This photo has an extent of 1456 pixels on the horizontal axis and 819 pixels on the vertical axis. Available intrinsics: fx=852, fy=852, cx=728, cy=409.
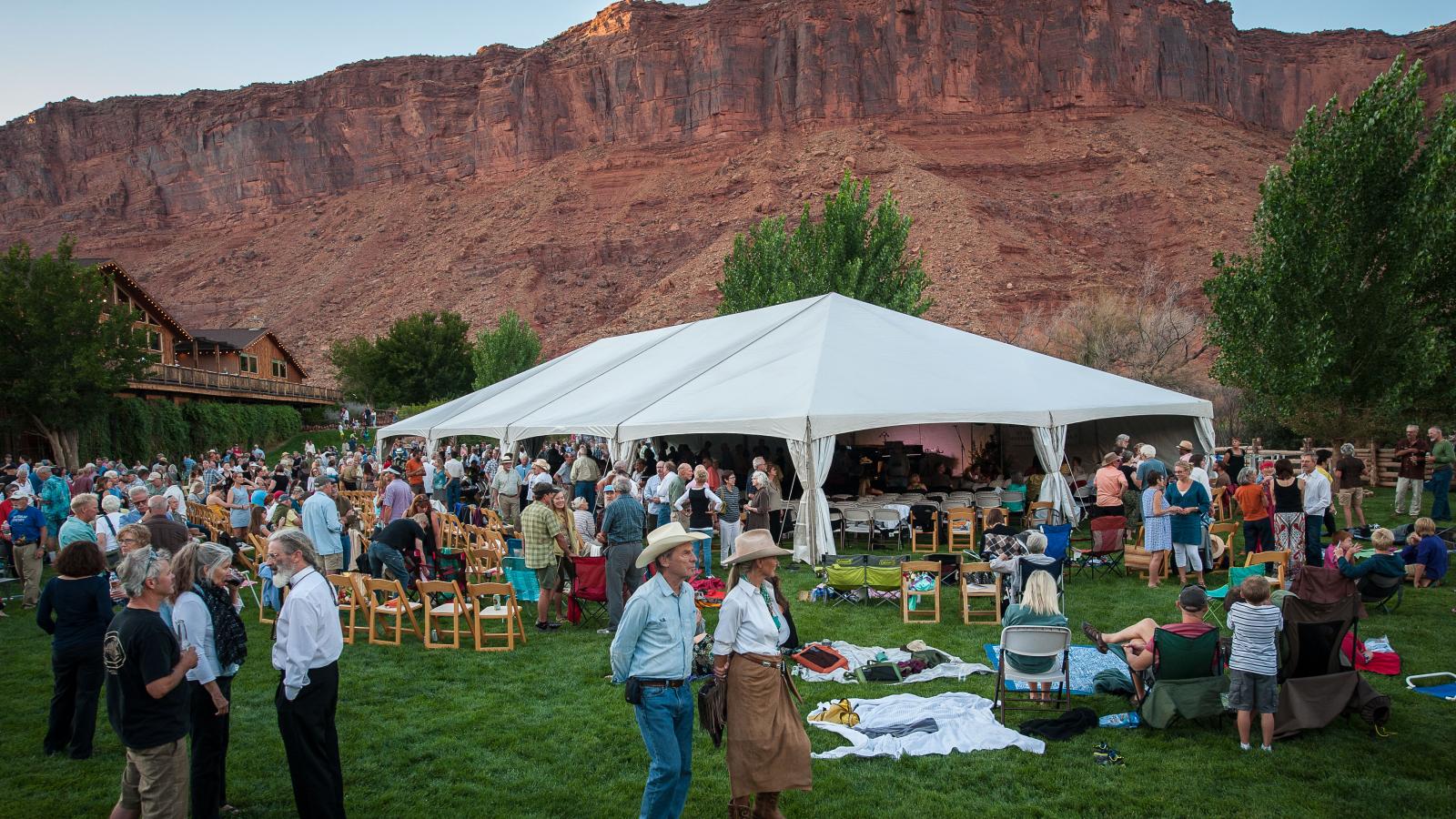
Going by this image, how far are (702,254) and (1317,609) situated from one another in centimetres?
6106

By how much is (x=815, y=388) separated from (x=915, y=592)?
165 inches

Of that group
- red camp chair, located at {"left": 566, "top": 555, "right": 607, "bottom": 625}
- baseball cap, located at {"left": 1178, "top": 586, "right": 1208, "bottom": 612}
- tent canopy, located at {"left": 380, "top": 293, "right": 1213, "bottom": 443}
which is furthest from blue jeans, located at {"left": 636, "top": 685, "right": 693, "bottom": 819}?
tent canopy, located at {"left": 380, "top": 293, "right": 1213, "bottom": 443}

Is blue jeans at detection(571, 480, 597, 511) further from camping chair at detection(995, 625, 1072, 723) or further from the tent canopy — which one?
camping chair at detection(995, 625, 1072, 723)

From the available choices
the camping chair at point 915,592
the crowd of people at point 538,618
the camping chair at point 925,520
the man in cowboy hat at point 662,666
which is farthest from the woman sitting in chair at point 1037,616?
the camping chair at point 925,520

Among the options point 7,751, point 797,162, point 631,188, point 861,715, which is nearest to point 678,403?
point 861,715

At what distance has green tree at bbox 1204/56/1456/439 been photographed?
683 inches

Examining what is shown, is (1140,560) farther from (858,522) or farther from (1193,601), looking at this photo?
(1193,601)

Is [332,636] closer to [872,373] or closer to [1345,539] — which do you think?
[1345,539]

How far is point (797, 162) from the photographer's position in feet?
236

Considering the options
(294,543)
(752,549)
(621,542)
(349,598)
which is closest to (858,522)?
(621,542)

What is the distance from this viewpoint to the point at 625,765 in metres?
5.14

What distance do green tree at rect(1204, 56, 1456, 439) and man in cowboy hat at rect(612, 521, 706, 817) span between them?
19289mm

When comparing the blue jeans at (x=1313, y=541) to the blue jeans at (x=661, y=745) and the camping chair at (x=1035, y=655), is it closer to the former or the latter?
the camping chair at (x=1035, y=655)

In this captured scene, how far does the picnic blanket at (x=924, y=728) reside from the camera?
5.25 metres
